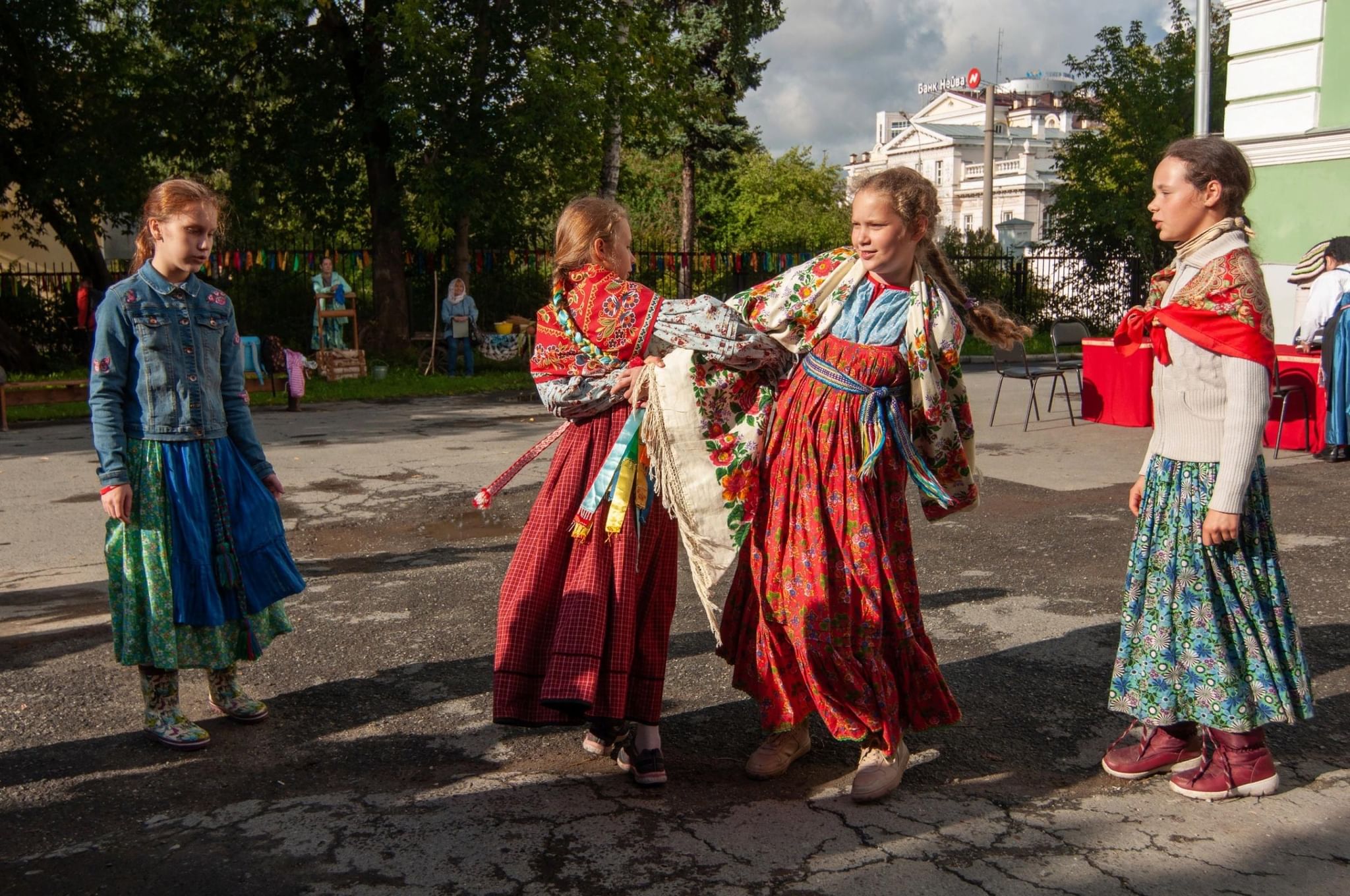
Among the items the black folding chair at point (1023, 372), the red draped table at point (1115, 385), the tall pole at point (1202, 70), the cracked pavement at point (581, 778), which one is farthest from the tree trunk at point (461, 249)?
the cracked pavement at point (581, 778)

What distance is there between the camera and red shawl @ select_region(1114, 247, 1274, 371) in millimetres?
3379

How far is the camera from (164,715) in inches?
158

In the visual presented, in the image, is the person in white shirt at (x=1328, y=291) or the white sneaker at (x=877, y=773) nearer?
the white sneaker at (x=877, y=773)

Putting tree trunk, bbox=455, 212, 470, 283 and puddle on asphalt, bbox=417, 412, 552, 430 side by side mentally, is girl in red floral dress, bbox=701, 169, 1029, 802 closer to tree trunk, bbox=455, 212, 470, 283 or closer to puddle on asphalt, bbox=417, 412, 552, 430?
puddle on asphalt, bbox=417, 412, 552, 430

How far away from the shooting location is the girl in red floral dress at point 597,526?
3.65 m

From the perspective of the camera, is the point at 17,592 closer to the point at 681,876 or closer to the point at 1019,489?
the point at 681,876

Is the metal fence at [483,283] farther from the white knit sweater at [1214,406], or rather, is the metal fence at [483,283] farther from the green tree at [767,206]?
the white knit sweater at [1214,406]

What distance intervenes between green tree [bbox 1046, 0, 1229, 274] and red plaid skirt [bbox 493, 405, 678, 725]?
74.0 feet

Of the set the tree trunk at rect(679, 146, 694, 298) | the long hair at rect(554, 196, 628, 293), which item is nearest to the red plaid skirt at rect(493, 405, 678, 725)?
the long hair at rect(554, 196, 628, 293)

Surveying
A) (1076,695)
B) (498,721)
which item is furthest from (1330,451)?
(498,721)

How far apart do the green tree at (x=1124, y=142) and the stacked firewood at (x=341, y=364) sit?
14.8m

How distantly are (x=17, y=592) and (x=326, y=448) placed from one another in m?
4.84

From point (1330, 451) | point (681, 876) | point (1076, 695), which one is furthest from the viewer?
point (1330, 451)

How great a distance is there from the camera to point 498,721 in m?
3.73
